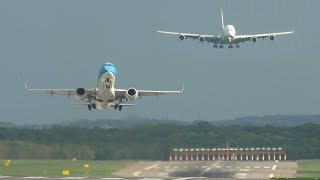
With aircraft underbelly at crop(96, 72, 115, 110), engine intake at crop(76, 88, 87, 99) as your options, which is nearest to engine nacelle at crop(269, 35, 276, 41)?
aircraft underbelly at crop(96, 72, 115, 110)

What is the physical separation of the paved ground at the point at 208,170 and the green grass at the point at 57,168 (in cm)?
245

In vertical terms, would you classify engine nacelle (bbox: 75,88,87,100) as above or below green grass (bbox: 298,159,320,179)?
above

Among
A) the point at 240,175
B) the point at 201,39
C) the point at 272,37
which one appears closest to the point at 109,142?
the point at 240,175

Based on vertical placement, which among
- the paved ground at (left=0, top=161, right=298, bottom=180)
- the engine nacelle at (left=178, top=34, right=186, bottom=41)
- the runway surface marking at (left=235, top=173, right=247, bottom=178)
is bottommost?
the runway surface marking at (left=235, top=173, right=247, bottom=178)

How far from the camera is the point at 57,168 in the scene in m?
116

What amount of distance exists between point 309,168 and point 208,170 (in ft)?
52.7

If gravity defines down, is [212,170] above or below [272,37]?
below

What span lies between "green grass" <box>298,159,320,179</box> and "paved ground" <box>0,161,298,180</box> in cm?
113

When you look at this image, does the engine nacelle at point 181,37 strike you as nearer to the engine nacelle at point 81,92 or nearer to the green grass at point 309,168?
the green grass at point 309,168

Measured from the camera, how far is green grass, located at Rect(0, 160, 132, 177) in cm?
10919

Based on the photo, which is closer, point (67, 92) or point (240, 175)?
point (67, 92)

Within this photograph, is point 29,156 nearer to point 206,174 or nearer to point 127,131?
point 127,131

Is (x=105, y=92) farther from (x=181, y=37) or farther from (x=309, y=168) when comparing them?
(x=181, y=37)

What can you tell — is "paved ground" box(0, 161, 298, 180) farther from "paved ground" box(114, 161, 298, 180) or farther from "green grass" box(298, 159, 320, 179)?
"green grass" box(298, 159, 320, 179)
